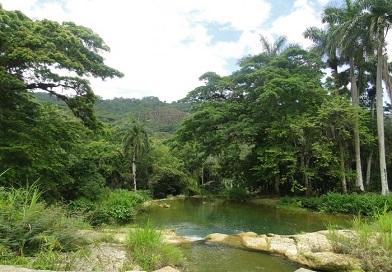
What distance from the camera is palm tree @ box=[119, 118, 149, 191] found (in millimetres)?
28719

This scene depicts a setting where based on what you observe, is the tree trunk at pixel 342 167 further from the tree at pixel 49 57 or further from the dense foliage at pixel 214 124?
the tree at pixel 49 57

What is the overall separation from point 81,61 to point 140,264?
8.59 m

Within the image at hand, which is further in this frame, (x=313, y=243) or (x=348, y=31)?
(x=348, y=31)

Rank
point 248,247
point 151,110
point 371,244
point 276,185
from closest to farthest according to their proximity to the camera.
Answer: point 371,244 < point 248,247 < point 276,185 < point 151,110

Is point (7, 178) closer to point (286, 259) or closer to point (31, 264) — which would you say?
point (31, 264)

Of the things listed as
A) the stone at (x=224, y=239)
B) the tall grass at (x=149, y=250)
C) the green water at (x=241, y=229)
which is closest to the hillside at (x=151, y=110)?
the green water at (x=241, y=229)

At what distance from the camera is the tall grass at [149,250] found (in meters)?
5.53

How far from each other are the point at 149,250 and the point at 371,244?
4345 millimetres

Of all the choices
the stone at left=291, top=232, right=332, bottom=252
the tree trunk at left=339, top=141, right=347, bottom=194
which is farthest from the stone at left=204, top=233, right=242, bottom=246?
the tree trunk at left=339, top=141, right=347, bottom=194

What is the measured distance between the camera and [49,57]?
399 inches

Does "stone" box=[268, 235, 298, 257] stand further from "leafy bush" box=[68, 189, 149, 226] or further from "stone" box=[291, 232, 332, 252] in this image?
"leafy bush" box=[68, 189, 149, 226]

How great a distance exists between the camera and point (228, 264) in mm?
7316

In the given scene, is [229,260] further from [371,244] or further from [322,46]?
[322,46]

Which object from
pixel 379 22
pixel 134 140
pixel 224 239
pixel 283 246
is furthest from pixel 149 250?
pixel 134 140
